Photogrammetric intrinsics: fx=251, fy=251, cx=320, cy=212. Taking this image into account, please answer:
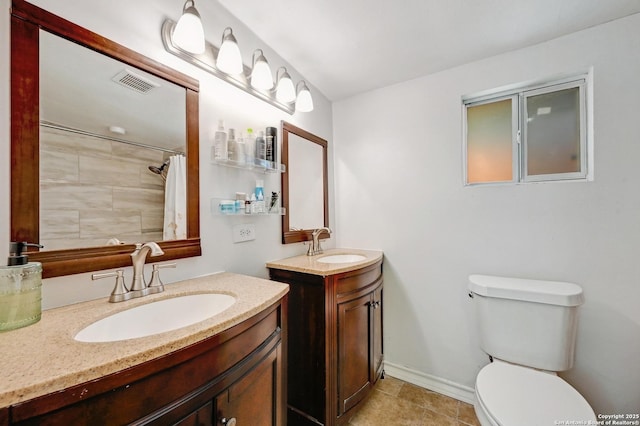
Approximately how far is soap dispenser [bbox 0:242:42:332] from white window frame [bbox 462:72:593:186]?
2087 mm

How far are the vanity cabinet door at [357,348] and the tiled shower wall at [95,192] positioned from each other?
103cm

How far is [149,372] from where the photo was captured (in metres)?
0.55

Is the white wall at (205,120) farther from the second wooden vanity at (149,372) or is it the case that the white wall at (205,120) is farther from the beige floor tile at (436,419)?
the beige floor tile at (436,419)

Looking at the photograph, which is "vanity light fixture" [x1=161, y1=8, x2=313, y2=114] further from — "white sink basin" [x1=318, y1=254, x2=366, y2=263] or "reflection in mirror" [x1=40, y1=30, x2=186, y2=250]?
"white sink basin" [x1=318, y1=254, x2=366, y2=263]

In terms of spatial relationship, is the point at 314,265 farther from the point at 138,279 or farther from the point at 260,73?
the point at 260,73

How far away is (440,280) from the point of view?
1.77m

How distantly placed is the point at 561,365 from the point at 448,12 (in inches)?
72.9

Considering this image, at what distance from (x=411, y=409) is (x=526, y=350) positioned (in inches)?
31.0

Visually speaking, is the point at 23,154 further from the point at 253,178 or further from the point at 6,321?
the point at 253,178

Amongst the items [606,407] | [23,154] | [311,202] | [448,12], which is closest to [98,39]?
[23,154]

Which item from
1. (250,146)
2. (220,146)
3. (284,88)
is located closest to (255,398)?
(220,146)

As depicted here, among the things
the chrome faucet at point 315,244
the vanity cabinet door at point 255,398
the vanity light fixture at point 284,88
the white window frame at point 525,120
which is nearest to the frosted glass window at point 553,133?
the white window frame at point 525,120

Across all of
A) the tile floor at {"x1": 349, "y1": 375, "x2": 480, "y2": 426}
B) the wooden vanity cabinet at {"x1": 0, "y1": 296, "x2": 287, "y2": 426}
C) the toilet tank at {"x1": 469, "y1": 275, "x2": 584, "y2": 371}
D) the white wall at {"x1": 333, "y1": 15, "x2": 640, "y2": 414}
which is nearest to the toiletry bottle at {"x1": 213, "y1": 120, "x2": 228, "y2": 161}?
the wooden vanity cabinet at {"x1": 0, "y1": 296, "x2": 287, "y2": 426}

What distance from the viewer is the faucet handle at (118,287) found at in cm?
86
